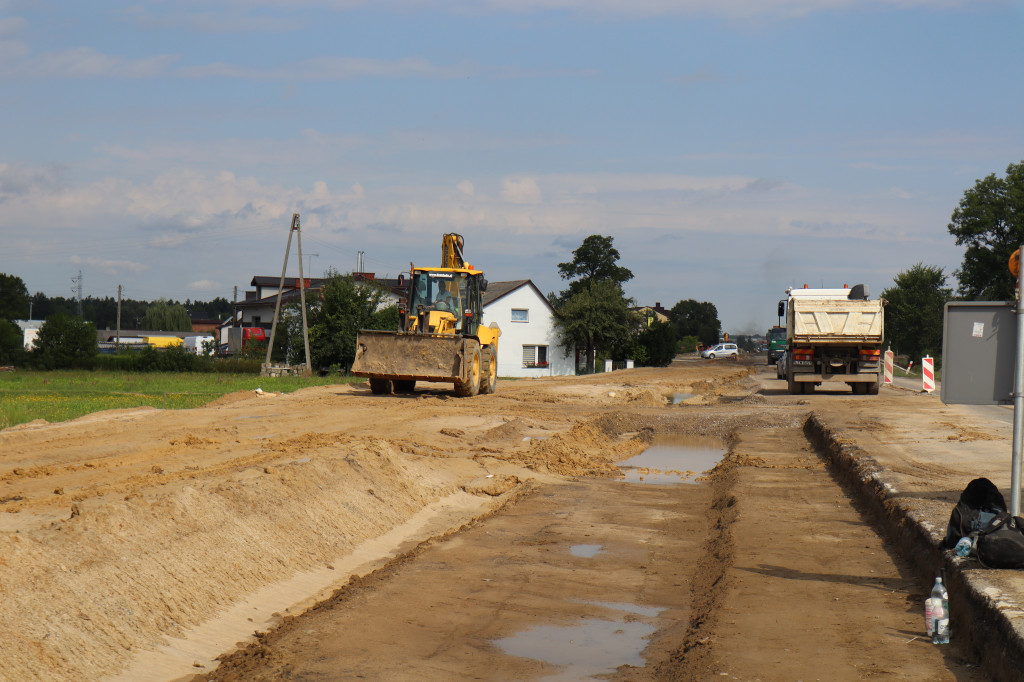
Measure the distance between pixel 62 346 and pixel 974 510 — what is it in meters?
48.2

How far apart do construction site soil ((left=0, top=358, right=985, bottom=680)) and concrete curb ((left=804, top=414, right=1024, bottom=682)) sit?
16 cm

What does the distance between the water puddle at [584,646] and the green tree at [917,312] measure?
5717 cm

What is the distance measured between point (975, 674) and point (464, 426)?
41.7ft

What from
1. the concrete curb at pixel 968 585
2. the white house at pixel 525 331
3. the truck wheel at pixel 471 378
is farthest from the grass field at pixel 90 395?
the white house at pixel 525 331

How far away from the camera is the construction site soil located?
5332 mm

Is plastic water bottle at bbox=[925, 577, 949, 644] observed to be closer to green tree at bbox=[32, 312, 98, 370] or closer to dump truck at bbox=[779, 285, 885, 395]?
dump truck at bbox=[779, 285, 885, 395]

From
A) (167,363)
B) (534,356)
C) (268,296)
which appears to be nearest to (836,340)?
(167,363)

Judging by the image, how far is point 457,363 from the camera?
74.3 ft

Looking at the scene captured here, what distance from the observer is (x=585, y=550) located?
8.46 metres

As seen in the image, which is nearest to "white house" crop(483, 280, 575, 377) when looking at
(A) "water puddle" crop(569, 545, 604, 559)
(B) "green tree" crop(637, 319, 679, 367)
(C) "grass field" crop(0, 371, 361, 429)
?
(B) "green tree" crop(637, 319, 679, 367)

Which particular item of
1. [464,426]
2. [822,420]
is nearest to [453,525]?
[464,426]

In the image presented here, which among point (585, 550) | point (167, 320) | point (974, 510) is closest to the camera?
point (974, 510)

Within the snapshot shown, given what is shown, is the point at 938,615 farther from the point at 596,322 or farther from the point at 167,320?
the point at 167,320

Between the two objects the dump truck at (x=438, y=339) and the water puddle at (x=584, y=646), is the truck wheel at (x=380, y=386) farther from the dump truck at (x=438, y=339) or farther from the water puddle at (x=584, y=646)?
the water puddle at (x=584, y=646)
